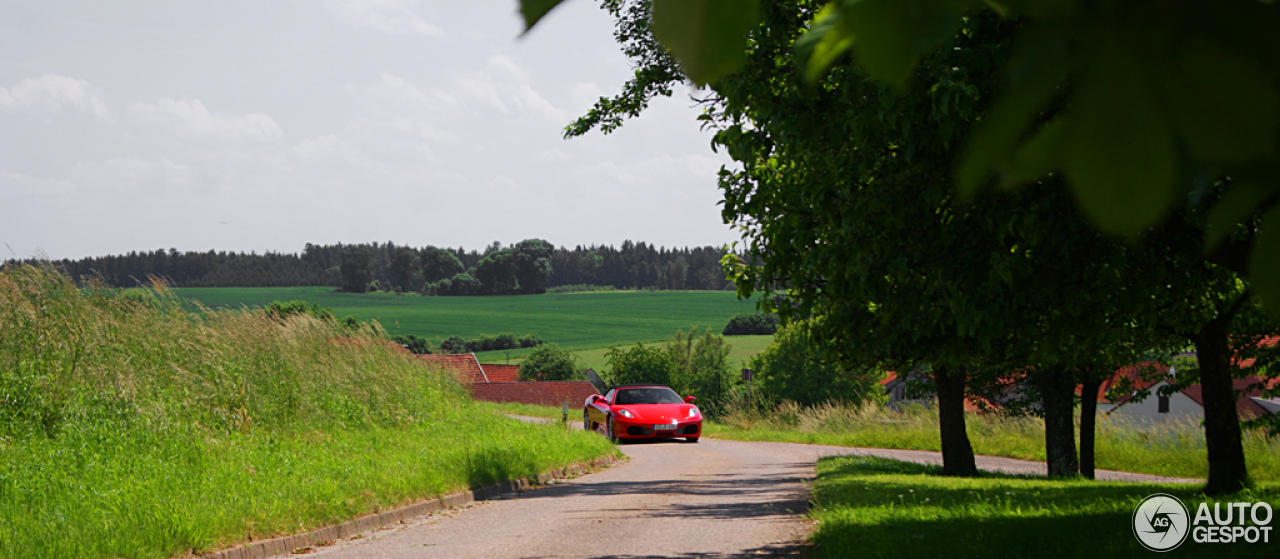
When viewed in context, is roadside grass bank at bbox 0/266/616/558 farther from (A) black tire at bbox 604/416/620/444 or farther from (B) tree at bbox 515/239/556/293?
(B) tree at bbox 515/239/556/293

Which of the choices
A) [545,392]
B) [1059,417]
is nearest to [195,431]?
[1059,417]

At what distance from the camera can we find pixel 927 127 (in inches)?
265

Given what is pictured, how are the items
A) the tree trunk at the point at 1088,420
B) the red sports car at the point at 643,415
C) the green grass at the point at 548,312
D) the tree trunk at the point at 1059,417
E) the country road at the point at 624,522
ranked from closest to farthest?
the country road at the point at 624,522
the tree trunk at the point at 1059,417
the tree trunk at the point at 1088,420
the red sports car at the point at 643,415
the green grass at the point at 548,312

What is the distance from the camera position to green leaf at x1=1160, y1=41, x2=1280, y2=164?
0.54 metres

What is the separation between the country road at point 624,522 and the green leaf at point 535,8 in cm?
725

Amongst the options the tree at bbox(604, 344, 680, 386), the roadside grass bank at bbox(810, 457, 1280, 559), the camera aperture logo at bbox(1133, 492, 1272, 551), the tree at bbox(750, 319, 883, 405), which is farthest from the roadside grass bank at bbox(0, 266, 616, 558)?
the tree at bbox(604, 344, 680, 386)

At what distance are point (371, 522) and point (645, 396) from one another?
52.7ft

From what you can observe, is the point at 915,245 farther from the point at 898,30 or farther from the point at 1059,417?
the point at 1059,417

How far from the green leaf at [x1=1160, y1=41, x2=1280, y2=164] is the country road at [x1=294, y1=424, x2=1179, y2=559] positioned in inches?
291

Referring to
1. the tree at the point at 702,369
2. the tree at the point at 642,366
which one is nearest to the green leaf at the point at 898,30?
the tree at the point at 702,369

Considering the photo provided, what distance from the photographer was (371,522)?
9.18m

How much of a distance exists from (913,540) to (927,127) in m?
3.05

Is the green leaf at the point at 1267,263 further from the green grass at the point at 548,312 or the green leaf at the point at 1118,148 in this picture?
the green grass at the point at 548,312

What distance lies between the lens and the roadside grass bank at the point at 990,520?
6.24 m
